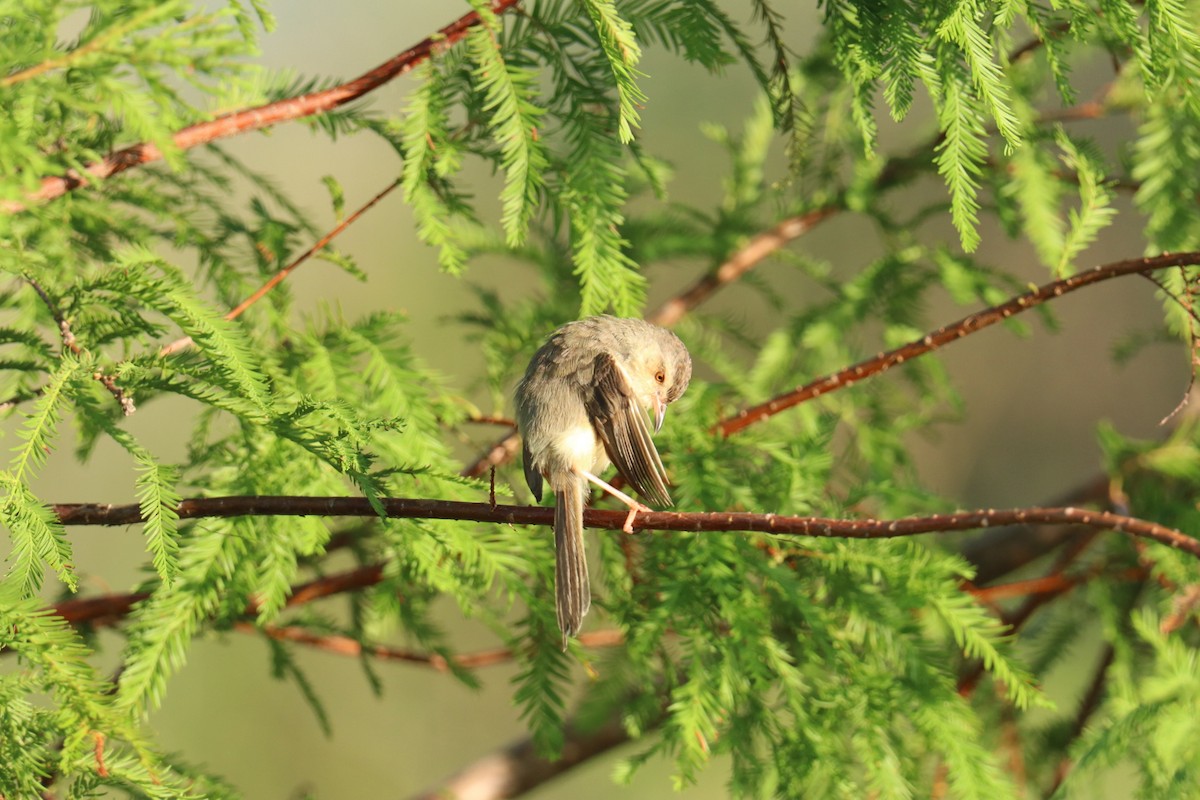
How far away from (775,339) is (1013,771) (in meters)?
1.60

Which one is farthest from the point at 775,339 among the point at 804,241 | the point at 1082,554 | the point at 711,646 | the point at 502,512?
the point at 804,241

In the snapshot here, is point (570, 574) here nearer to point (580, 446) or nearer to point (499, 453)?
point (580, 446)

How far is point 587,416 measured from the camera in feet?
7.70

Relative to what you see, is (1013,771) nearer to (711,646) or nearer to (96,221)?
(711,646)

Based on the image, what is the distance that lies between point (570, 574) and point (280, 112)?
120 centimetres

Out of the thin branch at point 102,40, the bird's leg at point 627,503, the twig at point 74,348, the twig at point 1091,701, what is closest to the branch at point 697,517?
the bird's leg at point 627,503

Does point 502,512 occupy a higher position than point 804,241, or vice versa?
point 804,241

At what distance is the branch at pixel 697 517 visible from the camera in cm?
165

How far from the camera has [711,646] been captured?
2.12m

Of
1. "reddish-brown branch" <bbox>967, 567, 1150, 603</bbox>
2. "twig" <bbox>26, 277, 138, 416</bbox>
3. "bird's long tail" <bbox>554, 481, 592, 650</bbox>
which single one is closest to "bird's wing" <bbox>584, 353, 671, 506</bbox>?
"bird's long tail" <bbox>554, 481, 592, 650</bbox>

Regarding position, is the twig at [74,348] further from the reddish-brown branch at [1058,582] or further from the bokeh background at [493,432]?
the bokeh background at [493,432]

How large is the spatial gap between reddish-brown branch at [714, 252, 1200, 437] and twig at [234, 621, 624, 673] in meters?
0.76

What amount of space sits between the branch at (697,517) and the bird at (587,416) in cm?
22

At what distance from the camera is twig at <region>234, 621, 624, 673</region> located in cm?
274
